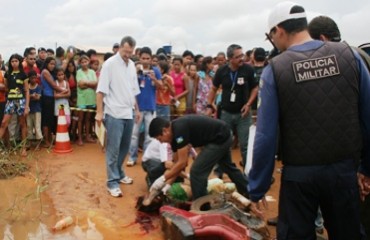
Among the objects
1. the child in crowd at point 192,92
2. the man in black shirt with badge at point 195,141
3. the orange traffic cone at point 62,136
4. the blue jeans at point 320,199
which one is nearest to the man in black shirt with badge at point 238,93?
the man in black shirt with badge at point 195,141

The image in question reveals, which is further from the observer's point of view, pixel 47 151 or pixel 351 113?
pixel 47 151

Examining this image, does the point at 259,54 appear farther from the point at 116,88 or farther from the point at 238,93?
the point at 116,88

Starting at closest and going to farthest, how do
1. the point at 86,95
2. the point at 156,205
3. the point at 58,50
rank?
1. the point at 156,205
2. the point at 86,95
3. the point at 58,50

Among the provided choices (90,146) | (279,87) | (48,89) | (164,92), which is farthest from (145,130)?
(279,87)

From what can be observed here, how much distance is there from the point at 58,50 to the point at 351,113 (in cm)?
774

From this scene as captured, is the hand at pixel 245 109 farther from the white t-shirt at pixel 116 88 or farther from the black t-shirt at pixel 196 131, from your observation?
the white t-shirt at pixel 116 88

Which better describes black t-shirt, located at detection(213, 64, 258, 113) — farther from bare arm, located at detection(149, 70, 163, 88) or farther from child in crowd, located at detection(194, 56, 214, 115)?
child in crowd, located at detection(194, 56, 214, 115)

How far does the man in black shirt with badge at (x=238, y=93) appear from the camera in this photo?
5410 mm

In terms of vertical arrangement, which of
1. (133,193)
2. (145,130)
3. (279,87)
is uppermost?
(279,87)

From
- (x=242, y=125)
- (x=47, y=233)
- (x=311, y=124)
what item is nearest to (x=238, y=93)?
(x=242, y=125)

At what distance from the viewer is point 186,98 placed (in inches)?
326

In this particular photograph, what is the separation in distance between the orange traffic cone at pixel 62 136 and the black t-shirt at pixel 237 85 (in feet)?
11.3

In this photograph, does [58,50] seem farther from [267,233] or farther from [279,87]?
[279,87]

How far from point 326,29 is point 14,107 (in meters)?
5.65
